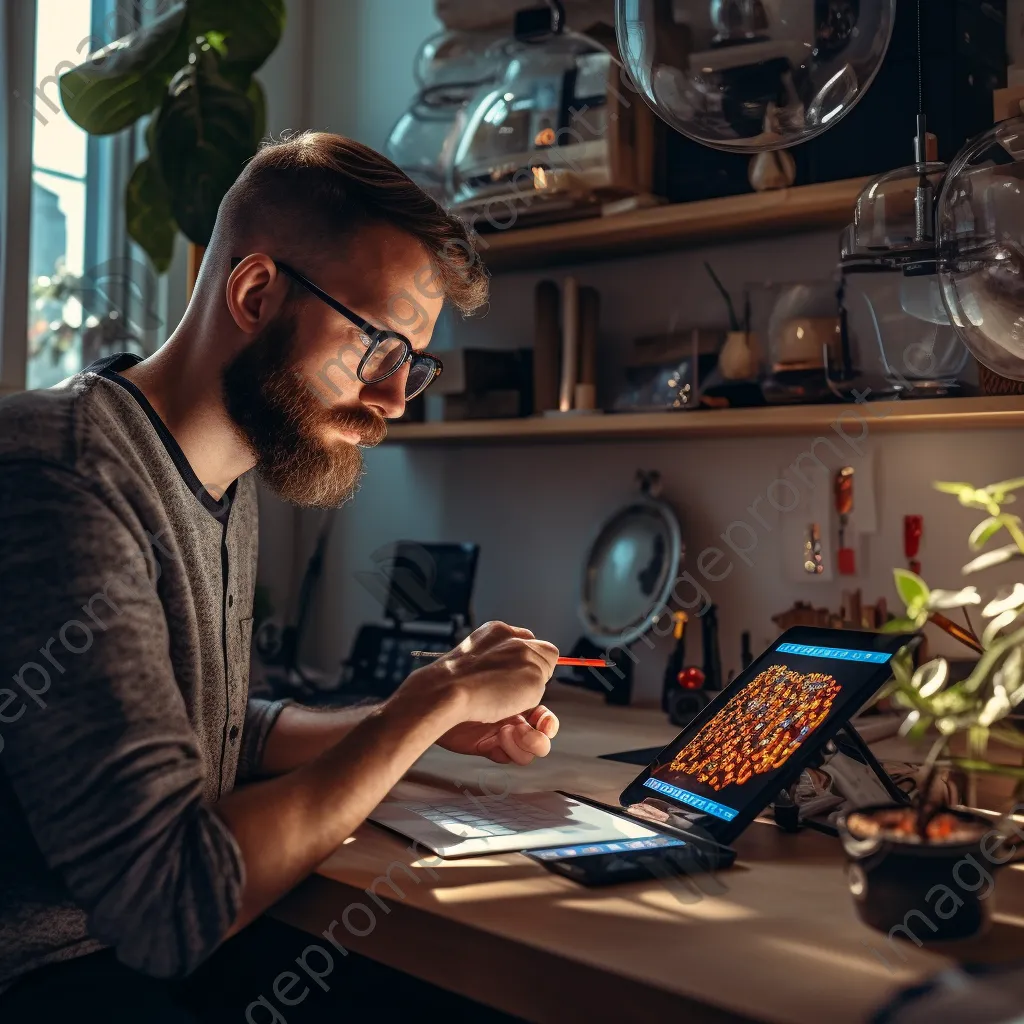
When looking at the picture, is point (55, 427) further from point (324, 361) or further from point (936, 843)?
point (936, 843)

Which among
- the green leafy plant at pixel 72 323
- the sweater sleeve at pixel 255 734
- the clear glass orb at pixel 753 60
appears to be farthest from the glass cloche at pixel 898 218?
the green leafy plant at pixel 72 323

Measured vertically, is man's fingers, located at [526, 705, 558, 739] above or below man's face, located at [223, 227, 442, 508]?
below

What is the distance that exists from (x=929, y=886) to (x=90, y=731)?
2.22ft

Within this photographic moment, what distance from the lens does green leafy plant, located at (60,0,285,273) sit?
2.16 metres

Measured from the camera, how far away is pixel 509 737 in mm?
1319

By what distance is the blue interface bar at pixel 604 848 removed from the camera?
3.55 feet

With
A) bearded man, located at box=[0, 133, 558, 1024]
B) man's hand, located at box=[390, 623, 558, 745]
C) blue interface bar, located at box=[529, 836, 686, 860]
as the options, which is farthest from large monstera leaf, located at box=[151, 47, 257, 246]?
blue interface bar, located at box=[529, 836, 686, 860]

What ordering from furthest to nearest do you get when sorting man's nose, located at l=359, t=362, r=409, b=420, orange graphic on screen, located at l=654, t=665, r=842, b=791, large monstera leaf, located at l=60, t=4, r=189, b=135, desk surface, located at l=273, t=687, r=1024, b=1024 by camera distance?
large monstera leaf, located at l=60, t=4, r=189, b=135 → man's nose, located at l=359, t=362, r=409, b=420 → orange graphic on screen, located at l=654, t=665, r=842, b=791 → desk surface, located at l=273, t=687, r=1024, b=1024

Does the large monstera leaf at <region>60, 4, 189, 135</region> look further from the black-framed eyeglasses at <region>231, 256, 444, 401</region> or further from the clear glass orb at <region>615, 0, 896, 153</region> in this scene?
the clear glass orb at <region>615, 0, 896, 153</region>

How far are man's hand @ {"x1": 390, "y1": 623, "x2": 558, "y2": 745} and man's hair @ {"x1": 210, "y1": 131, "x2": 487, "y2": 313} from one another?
0.46 m

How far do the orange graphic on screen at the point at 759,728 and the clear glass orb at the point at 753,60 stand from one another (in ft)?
1.87

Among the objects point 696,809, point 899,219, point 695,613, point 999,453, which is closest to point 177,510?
point 696,809

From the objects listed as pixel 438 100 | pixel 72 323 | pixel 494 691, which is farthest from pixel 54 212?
pixel 494 691

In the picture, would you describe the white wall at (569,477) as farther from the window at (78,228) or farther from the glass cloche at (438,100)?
the window at (78,228)
